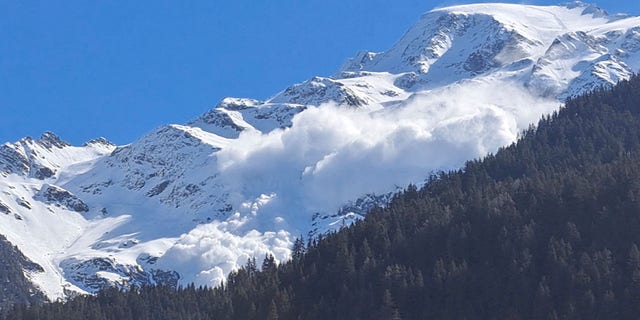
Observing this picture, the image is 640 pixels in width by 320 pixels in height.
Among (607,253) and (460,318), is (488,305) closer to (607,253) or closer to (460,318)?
(460,318)

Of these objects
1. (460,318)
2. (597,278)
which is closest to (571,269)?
(597,278)

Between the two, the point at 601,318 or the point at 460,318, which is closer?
the point at 601,318

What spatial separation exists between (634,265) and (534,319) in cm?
1695

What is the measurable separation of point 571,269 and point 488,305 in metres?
13.3

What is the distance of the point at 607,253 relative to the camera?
7844 inches

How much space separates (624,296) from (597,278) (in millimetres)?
5662

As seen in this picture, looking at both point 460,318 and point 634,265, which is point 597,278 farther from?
point 460,318

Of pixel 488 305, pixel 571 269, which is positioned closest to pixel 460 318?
pixel 488 305

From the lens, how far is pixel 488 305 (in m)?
199

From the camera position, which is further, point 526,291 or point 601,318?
point 526,291

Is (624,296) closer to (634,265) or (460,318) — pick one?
(634,265)

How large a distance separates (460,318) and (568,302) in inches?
640

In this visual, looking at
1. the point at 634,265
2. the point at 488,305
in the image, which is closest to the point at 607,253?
the point at 634,265

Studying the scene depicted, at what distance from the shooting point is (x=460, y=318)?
19862cm
